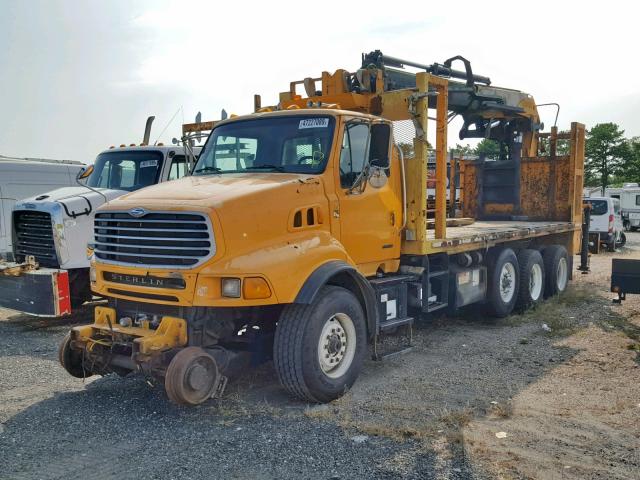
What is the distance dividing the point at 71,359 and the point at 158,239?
1.63 metres

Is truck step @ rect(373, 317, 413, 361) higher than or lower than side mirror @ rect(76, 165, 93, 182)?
lower

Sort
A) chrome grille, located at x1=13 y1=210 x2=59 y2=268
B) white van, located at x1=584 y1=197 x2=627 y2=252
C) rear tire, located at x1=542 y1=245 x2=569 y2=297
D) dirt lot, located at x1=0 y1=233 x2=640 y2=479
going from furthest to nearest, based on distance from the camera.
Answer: white van, located at x1=584 y1=197 x2=627 y2=252 → rear tire, located at x1=542 y1=245 x2=569 y2=297 → chrome grille, located at x1=13 y1=210 x2=59 y2=268 → dirt lot, located at x1=0 y1=233 x2=640 y2=479

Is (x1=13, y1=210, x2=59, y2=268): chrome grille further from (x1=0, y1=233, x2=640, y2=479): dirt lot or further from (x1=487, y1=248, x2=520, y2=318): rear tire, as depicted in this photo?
(x1=487, y1=248, x2=520, y2=318): rear tire

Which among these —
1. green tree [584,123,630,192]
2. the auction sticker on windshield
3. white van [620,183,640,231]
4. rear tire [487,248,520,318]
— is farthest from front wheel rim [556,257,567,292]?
green tree [584,123,630,192]

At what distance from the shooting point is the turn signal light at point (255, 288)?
499 cm

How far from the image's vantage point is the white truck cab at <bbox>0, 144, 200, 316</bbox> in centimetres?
761

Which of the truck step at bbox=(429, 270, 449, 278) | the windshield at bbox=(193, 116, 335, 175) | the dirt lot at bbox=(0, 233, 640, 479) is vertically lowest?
the dirt lot at bbox=(0, 233, 640, 479)

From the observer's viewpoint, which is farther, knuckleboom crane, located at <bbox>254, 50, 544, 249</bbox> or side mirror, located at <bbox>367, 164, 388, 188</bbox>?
knuckleboom crane, located at <bbox>254, 50, 544, 249</bbox>

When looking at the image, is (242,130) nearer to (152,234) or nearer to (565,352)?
(152,234)

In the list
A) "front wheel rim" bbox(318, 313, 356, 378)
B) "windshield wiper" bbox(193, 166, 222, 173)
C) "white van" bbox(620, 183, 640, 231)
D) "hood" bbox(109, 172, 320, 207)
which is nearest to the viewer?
"hood" bbox(109, 172, 320, 207)

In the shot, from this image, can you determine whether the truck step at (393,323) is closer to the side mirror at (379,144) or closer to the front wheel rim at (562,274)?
the side mirror at (379,144)

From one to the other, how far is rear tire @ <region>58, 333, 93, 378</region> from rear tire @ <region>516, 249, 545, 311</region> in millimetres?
6889

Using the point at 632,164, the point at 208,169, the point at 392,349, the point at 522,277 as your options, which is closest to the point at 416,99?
the point at 208,169

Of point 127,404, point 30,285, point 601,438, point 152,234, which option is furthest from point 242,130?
point 601,438
